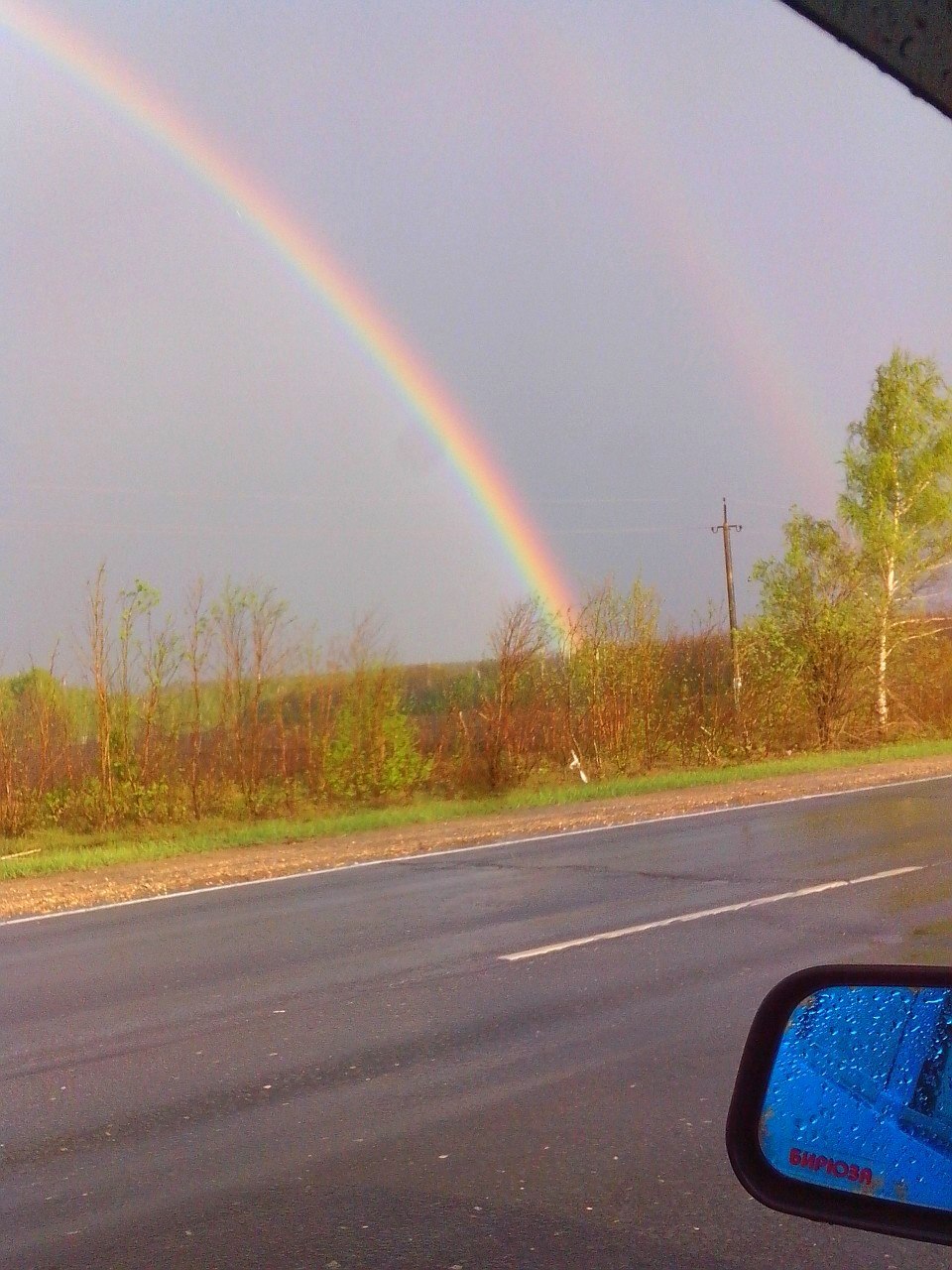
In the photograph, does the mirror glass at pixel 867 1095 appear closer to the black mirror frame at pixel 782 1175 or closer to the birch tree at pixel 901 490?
the black mirror frame at pixel 782 1175

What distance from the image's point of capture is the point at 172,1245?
167 inches

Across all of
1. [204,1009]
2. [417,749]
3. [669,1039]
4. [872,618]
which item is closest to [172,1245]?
[669,1039]

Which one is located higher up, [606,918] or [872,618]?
[872,618]

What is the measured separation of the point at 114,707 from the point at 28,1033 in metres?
12.4

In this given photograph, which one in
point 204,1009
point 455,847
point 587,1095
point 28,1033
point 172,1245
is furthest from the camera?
point 455,847

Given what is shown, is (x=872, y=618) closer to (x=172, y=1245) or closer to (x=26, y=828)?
(x=26, y=828)

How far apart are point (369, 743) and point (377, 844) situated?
16.8ft

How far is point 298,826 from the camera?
18.8 metres

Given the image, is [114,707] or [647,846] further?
[114,707]

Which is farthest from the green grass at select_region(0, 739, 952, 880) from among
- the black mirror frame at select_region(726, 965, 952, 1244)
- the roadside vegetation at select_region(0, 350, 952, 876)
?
the black mirror frame at select_region(726, 965, 952, 1244)

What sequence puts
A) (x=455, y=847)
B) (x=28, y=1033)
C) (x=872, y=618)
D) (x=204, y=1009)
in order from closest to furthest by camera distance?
(x=28, y=1033)
(x=204, y=1009)
(x=455, y=847)
(x=872, y=618)

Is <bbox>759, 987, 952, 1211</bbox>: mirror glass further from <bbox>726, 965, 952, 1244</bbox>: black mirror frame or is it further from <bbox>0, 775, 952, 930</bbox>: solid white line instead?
<bbox>0, 775, 952, 930</bbox>: solid white line

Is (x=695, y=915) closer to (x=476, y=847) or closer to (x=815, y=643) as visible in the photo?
(x=476, y=847)

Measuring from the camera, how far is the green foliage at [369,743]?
70.4 ft
